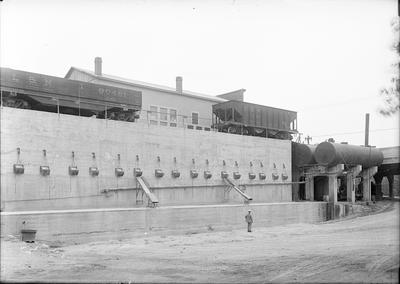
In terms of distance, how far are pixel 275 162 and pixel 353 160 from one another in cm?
705

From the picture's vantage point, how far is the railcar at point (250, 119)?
109ft

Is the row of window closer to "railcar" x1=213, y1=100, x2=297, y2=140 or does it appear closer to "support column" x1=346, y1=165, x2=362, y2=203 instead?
"railcar" x1=213, y1=100, x2=297, y2=140

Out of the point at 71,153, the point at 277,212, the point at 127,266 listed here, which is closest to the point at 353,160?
the point at 277,212

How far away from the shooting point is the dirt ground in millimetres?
10625

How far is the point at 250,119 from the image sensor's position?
3366 centimetres

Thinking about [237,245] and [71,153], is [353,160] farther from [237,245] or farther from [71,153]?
[71,153]

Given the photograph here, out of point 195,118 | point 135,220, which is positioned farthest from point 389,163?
point 135,220

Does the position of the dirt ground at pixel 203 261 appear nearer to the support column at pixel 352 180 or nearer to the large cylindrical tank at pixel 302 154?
the large cylindrical tank at pixel 302 154

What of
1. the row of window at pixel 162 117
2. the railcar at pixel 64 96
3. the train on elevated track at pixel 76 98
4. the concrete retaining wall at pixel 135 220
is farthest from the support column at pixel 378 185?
the railcar at pixel 64 96

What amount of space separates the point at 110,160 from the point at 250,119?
542 inches

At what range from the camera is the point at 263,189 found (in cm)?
3300

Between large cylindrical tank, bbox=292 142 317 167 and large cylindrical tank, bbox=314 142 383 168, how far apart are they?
663mm

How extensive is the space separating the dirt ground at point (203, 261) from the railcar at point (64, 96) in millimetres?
8507

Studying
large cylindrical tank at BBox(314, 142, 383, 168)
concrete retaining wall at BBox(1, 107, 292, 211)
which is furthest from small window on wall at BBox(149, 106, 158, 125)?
large cylindrical tank at BBox(314, 142, 383, 168)
